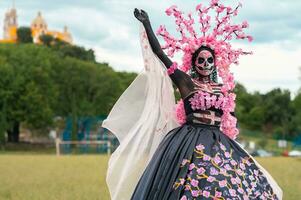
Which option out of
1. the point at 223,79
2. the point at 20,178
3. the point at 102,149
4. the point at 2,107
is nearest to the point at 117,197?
the point at 223,79

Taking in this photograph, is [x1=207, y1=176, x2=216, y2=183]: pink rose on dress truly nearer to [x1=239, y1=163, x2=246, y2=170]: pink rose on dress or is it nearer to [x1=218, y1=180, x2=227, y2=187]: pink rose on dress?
[x1=218, y1=180, x2=227, y2=187]: pink rose on dress

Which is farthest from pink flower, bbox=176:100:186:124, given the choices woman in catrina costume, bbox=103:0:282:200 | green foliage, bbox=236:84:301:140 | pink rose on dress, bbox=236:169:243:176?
green foliage, bbox=236:84:301:140

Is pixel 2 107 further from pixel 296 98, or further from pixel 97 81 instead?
pixel 296 98

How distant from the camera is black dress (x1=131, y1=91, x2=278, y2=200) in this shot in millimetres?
5457

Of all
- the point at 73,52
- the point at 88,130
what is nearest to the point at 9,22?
the point at 73,52

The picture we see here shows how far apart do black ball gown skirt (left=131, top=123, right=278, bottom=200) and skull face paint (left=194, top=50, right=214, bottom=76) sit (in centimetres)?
54

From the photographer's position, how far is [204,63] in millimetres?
6121

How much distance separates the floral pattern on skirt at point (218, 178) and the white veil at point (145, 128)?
2.35 feet

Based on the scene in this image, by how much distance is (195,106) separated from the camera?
→ 19.5 feet

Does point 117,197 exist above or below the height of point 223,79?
below

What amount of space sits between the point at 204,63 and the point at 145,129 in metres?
0.87

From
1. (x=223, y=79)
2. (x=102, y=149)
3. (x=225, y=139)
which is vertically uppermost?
(x=223, y=79)

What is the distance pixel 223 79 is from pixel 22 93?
4551 cm

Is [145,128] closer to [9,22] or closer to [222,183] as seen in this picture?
[222,183]
